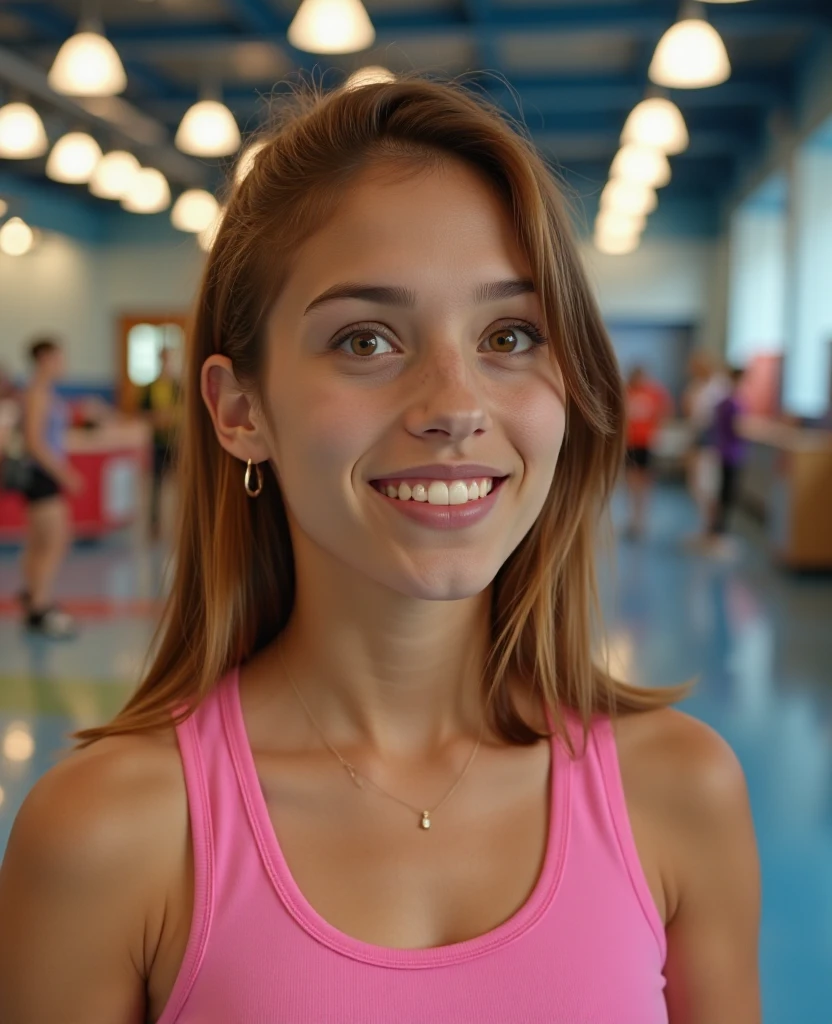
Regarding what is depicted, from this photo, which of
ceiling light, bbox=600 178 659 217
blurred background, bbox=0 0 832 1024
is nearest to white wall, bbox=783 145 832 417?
blurred background, bbox=0 0 832 1024

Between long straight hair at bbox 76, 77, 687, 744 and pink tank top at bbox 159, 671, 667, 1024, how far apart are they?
0.13m

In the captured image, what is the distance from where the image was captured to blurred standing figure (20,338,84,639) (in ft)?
21.2

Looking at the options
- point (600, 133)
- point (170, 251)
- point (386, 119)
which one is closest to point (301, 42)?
point (386, 119)

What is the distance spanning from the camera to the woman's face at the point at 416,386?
1.10 m

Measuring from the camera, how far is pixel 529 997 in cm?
108

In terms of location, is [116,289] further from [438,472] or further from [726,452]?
[438,472]

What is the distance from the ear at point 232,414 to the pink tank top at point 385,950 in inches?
11.6

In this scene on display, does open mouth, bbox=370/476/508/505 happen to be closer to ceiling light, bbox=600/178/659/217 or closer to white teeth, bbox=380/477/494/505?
white teeth, bbox=380/477/494/505

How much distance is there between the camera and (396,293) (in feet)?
3.67

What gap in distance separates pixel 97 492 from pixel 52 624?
3951 mm

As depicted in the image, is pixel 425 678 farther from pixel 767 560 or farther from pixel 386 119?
pixel 767 560

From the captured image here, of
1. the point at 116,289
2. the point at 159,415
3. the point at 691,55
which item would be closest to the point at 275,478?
the point at 691,55

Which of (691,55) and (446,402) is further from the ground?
(691,55)

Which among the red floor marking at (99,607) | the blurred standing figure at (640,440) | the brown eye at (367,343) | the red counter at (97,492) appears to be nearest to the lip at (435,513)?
the brown eye at (367,343)
